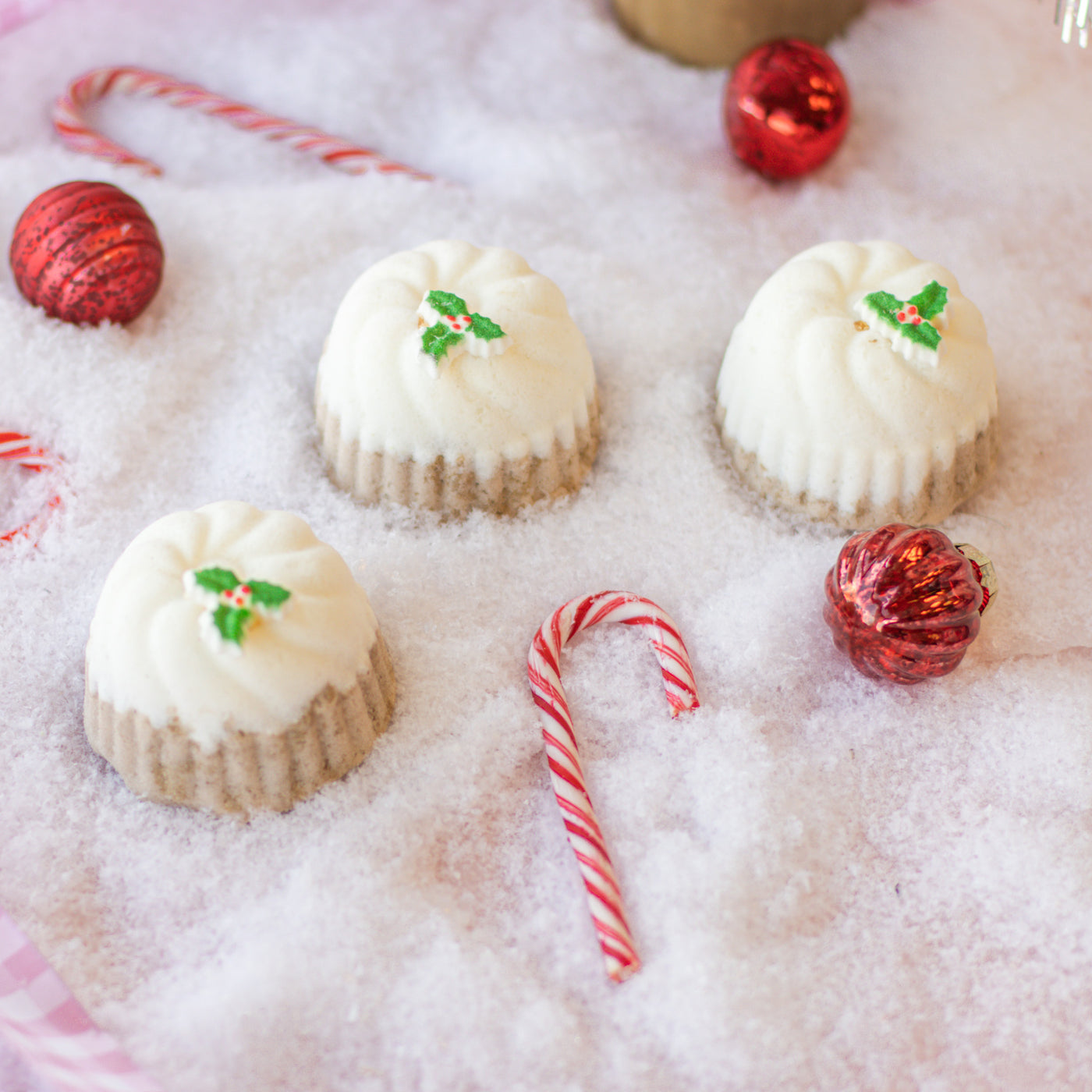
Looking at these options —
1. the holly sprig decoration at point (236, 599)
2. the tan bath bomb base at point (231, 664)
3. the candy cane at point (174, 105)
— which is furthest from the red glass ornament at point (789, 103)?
the holly sprig decoration at point (236, 599)

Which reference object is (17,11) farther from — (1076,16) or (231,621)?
(1076,16)

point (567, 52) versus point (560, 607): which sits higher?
point (567, 52)

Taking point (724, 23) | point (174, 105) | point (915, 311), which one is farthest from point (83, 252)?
point (724, 23)

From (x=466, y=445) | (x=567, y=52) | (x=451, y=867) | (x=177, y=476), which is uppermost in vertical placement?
(x=567, y=52)

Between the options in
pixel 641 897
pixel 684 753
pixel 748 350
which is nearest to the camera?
pixel 641 897

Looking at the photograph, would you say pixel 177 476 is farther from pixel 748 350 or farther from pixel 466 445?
pixel 748 350

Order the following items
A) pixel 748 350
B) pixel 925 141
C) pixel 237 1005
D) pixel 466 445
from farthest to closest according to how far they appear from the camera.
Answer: pixel 925 141 < pixel 748 350 < pixel 466 445 < pixel 237 1005

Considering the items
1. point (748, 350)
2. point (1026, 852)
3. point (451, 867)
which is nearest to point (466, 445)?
point (748, 350)
